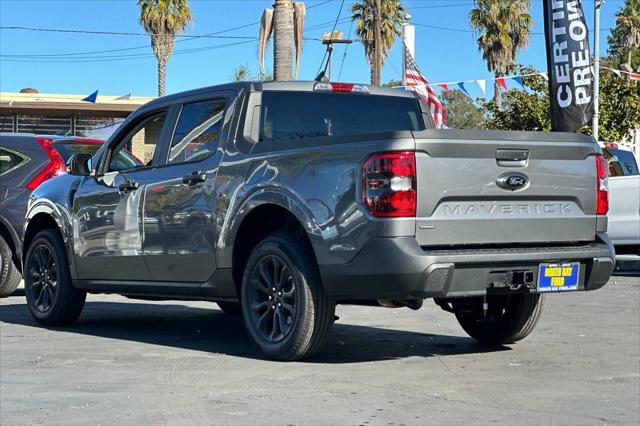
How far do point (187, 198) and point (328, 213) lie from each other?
1525 mm

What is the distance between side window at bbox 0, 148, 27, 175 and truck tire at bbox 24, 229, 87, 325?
2.29 m

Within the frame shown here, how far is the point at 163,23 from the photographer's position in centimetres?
5075

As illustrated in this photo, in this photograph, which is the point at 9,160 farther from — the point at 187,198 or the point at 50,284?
the point at 187,198

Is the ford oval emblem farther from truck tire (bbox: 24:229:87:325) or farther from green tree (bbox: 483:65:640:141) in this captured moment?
green tree (bbox: 483:65:640:141)

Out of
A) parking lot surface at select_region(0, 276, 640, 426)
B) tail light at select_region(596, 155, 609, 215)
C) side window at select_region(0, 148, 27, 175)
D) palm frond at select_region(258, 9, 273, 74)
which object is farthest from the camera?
palm frond at select_region(258, 9, 273, 74)

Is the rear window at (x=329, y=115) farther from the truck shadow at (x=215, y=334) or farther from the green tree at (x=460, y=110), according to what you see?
the green tree at (x=460, y=110)

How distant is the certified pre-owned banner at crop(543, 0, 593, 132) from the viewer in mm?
18953

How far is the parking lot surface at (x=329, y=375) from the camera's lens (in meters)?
5.98

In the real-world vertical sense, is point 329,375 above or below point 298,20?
below

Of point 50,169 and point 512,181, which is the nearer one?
point 512,181

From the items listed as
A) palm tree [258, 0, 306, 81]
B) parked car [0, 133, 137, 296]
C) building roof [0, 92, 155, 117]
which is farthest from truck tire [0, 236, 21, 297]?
building roof [0, 92, 155, 117]

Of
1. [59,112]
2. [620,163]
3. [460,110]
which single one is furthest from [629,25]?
[620,163]

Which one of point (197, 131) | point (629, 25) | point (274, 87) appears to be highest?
point (629, 25)

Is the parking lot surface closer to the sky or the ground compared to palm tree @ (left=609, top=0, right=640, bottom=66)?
closer to the ground
